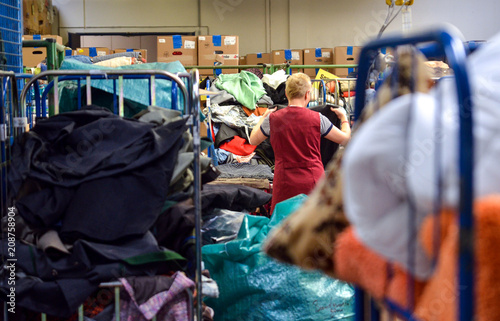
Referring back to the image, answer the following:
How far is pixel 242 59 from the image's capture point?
10.4 metres

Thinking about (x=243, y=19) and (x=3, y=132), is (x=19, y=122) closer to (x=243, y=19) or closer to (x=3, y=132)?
(x=3, y=132)

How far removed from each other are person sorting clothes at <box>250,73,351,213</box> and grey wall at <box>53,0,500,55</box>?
8296mm

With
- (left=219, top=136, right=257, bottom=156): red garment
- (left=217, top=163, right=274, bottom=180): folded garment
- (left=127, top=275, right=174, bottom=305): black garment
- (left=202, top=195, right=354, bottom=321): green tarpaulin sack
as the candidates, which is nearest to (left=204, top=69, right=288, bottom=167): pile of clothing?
(left=219, top=136, right=257, bottom=156): red garment

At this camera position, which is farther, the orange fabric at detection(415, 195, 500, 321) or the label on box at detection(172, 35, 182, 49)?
the label on box at detection(172, 35, 182, 49)

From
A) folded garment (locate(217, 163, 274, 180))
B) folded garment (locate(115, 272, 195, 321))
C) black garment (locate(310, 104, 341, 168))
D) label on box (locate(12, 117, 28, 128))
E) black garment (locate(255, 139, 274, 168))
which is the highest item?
label on box (locate(12, 117, 28, 128))

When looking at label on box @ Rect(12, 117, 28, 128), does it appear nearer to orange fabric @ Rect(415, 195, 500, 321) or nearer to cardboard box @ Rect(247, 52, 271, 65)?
orange fabric @ Rect(415, 195, 500, 321)

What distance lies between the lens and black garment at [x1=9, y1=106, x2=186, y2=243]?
180 cm

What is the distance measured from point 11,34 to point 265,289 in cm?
191

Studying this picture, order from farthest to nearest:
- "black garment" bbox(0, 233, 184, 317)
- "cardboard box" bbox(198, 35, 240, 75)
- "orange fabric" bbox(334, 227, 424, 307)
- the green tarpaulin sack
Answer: "cardboard box" bbox(198, 35, 240, 75), the green tarpaulin sack, "black garment" bbox(0, 233, 184, 317), "orange fabric" bbox(334, 227, 424, 307)

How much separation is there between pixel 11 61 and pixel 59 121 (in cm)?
125

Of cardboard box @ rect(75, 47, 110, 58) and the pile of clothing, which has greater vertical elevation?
cardboard box @ rect(75, 47, 110, 58)

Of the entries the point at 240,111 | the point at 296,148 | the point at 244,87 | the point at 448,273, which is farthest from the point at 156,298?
the point at 244,87

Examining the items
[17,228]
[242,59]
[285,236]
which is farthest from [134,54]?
[242,59]

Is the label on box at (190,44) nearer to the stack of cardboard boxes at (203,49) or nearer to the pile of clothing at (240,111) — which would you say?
the stack of cardboard boxes at (203,49)
